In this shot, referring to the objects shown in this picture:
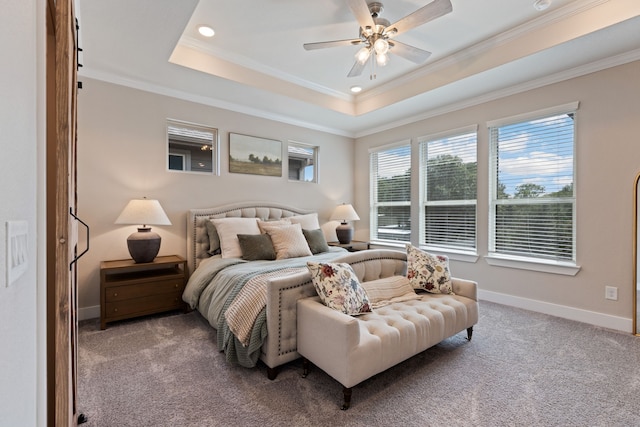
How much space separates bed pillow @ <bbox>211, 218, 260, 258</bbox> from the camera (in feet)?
11.2

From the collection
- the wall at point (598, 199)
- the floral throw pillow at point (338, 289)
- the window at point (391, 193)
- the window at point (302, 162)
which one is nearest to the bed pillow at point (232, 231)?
the window at point (302, 162)

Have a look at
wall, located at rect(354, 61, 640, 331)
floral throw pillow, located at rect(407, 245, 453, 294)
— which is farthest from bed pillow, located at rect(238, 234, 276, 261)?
wall, located at rect(354, 61, 640, 331)

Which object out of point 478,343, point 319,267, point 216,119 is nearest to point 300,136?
point 216,119

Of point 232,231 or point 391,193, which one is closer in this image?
point 232,231

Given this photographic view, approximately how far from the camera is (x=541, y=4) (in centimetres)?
253

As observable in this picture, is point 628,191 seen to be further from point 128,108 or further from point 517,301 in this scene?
point 128,108

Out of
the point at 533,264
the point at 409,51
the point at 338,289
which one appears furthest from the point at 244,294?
the point at 533,264

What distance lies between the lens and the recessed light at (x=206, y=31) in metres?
2.85

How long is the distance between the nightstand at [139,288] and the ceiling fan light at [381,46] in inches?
118

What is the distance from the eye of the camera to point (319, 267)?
2197mm

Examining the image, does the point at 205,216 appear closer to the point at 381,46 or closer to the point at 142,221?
the point at 142,221
